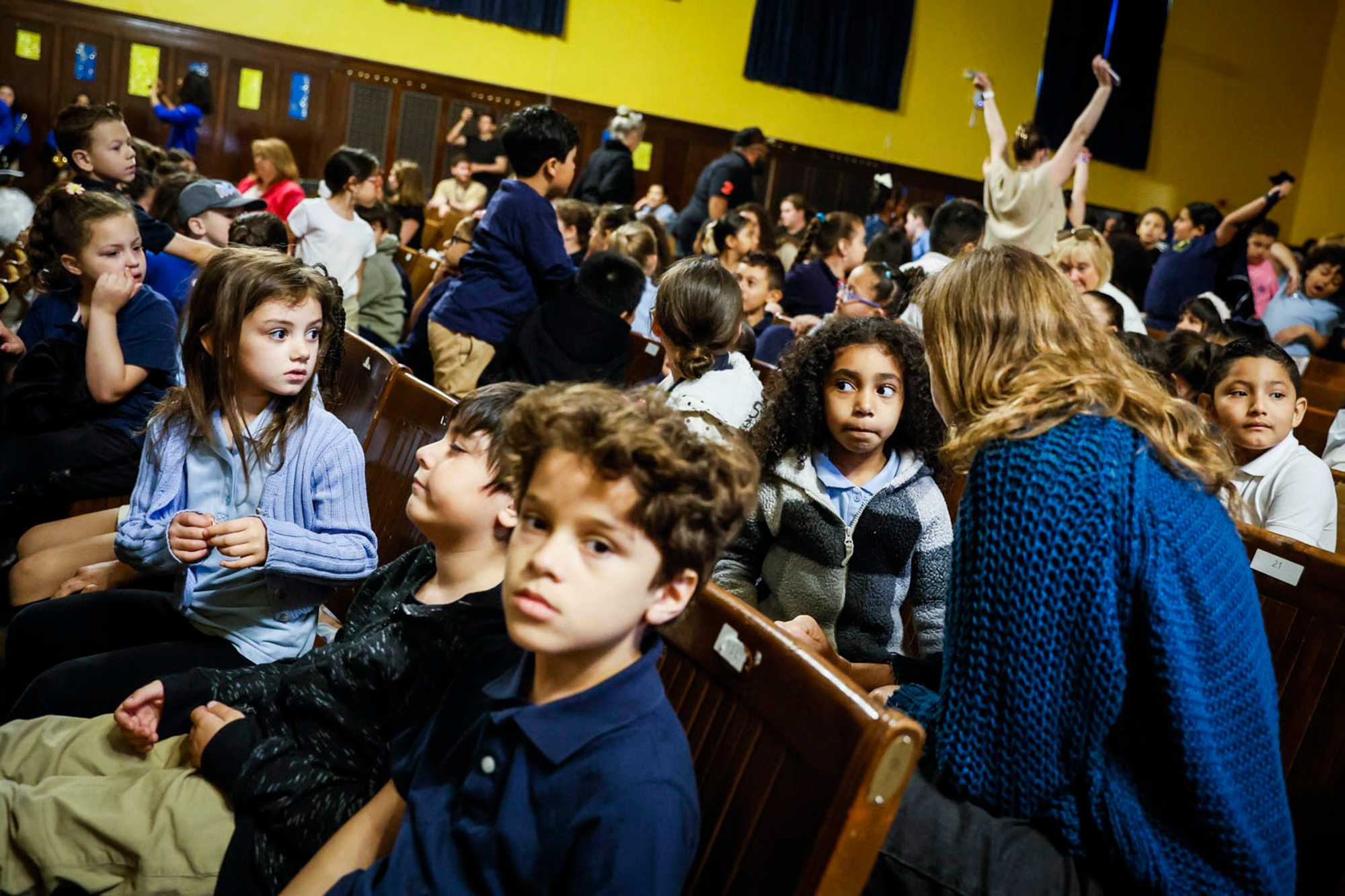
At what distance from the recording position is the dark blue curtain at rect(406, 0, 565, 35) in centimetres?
1209

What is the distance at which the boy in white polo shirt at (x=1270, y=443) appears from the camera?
2.82 meters

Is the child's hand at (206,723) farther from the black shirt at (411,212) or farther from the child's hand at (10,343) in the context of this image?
the black shirt at (411,212)

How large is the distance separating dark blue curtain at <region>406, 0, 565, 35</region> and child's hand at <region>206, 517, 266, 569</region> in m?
11.2

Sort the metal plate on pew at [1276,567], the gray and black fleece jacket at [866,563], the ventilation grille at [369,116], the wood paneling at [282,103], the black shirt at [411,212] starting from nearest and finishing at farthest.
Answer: the metal plate on pew at [1276,567], the gray and black fleece jacket at [866,563], the black shirt at [411,212], the wood paneling at [282,103], the ventilation grille at [369,116]

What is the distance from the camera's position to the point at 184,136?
10.5 metres

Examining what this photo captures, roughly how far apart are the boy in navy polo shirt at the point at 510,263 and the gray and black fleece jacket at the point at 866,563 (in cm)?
227

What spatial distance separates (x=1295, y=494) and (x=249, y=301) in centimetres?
243

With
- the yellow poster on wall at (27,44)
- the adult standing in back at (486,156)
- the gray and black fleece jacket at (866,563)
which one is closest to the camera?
the gray and black fleece jacket at (866,563)

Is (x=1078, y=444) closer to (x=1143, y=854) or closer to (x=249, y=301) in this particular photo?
(x=1143, y=854)

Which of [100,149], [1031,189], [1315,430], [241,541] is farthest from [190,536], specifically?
[1031,189]

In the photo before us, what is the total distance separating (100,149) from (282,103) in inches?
330

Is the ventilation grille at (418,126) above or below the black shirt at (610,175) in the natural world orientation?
above

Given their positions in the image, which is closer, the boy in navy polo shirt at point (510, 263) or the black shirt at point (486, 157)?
the boy in navy polo shirt at point (510, 263)

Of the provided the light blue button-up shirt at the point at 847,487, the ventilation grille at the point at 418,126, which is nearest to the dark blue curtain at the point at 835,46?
the ventilation grille at the point at 418,126
